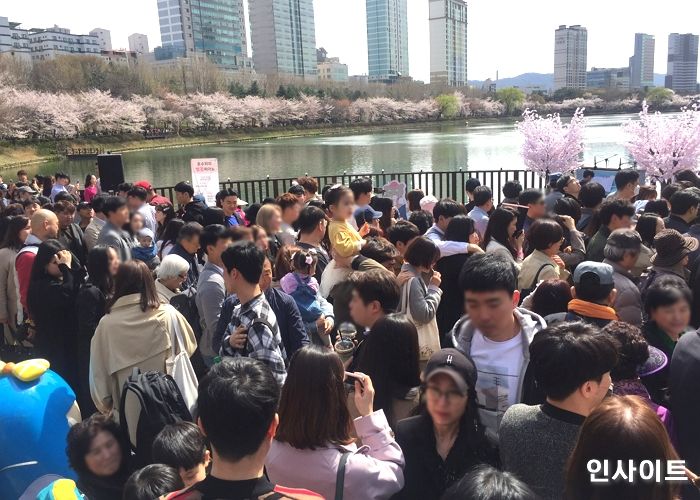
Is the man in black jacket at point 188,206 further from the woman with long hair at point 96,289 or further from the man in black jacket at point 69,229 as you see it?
the woman with long hair at point 96,289

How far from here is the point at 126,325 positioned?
269 cm

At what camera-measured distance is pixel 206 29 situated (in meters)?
90.8

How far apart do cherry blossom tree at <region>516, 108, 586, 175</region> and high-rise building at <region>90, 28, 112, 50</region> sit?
109 m

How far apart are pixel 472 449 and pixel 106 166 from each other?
9.07m

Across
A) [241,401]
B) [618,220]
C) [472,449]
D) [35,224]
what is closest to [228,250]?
[241,401]

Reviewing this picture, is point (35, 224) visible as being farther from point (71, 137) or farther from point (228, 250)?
point (71, 137)

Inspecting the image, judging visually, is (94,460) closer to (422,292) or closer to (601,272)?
(422,292)

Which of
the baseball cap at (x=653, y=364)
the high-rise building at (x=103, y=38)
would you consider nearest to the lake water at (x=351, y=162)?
the baseball cap at (x=653, y=364)

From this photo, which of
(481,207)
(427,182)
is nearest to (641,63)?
(427,182)

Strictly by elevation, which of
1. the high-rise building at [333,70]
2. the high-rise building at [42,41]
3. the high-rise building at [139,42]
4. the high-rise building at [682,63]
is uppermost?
the high-rise building at [139,42]

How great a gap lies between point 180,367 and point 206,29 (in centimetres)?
9916

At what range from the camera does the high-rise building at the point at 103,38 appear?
100m

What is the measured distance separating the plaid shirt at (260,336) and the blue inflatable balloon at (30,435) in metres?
0.79

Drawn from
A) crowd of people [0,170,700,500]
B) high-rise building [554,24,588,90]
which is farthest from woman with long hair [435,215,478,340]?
high-rise building [554,24,588,90]
